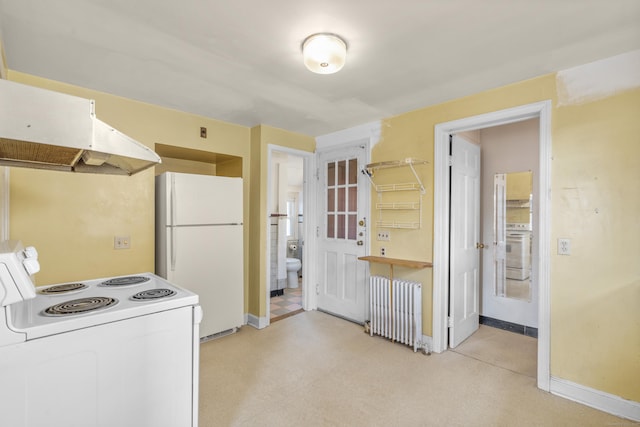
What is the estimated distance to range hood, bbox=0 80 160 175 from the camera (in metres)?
1.12

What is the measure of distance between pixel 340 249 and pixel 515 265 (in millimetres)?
2021

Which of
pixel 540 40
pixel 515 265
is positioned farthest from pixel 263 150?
pixel 515 265

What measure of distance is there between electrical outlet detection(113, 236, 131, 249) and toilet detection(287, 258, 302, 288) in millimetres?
2805

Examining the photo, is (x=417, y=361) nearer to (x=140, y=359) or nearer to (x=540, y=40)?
(x=140, y=359)

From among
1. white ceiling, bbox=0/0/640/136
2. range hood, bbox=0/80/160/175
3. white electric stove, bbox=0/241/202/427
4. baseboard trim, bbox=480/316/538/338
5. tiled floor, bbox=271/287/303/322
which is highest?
white ceiling, bbox=0/0/640/136

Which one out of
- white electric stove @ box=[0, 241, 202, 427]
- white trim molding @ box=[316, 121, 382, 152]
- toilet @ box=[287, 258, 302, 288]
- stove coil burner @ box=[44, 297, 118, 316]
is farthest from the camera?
toilet @ box=[287, 258, 302, 288]

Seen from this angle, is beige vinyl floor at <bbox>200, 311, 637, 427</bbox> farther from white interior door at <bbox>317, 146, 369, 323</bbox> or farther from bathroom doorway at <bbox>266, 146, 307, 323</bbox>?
bathroom doorway at <bbox>266, 146, 307, 323</bbox>

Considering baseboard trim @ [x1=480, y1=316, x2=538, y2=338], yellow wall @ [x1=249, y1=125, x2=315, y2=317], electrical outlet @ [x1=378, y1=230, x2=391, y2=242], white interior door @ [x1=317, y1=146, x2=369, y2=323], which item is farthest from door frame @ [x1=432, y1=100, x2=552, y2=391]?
yellow wall @ [x1=249, y1=125, x2=315, y2=317]

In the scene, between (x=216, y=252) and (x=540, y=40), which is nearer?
(x=540, y=40)

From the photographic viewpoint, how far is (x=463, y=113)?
8.92 feet

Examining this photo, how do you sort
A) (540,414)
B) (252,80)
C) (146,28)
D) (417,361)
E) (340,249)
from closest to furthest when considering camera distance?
(146,28) → (540,414) → (252,80) → (417,361) → (340,249)

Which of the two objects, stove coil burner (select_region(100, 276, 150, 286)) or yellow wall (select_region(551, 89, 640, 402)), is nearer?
stove coil burner (select_region(100, 276, 150, 286))

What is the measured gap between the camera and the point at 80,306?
1.35 m

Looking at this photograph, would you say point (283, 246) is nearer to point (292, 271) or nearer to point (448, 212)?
point (292, 271)
